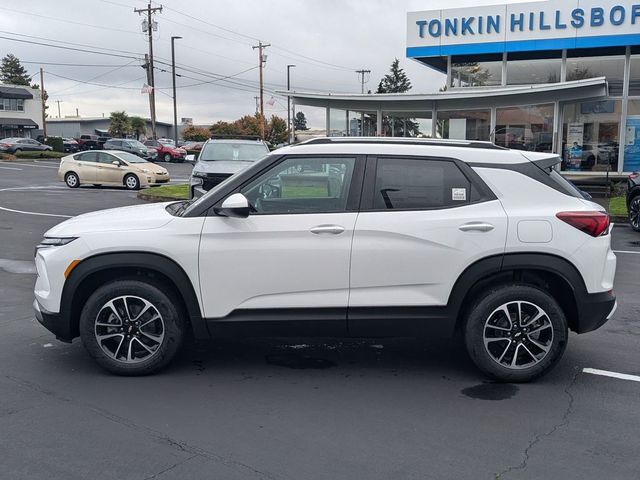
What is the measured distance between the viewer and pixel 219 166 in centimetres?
1430

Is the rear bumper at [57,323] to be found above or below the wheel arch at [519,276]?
below

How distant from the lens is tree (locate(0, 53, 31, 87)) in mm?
104500

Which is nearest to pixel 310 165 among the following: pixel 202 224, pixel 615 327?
pixel 202 224

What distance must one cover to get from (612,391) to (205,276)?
322 cm

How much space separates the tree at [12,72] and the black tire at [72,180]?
296 feet

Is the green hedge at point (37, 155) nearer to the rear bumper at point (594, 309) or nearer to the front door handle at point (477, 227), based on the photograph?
the front door handle at point (477, 227)

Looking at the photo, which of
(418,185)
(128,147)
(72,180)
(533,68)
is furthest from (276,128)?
(418,185)

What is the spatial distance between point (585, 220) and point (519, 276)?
0.65 meters

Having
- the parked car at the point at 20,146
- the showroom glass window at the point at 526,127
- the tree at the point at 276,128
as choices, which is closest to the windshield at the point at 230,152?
the showroom glass window at the point at 526,127

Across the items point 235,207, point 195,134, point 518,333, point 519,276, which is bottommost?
point 518,333

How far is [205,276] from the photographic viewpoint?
4965 mm

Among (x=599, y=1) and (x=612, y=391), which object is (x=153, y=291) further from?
(x=599, y=1)

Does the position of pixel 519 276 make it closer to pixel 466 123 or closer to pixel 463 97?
pixel 463 97

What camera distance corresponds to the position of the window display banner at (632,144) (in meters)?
23.1
